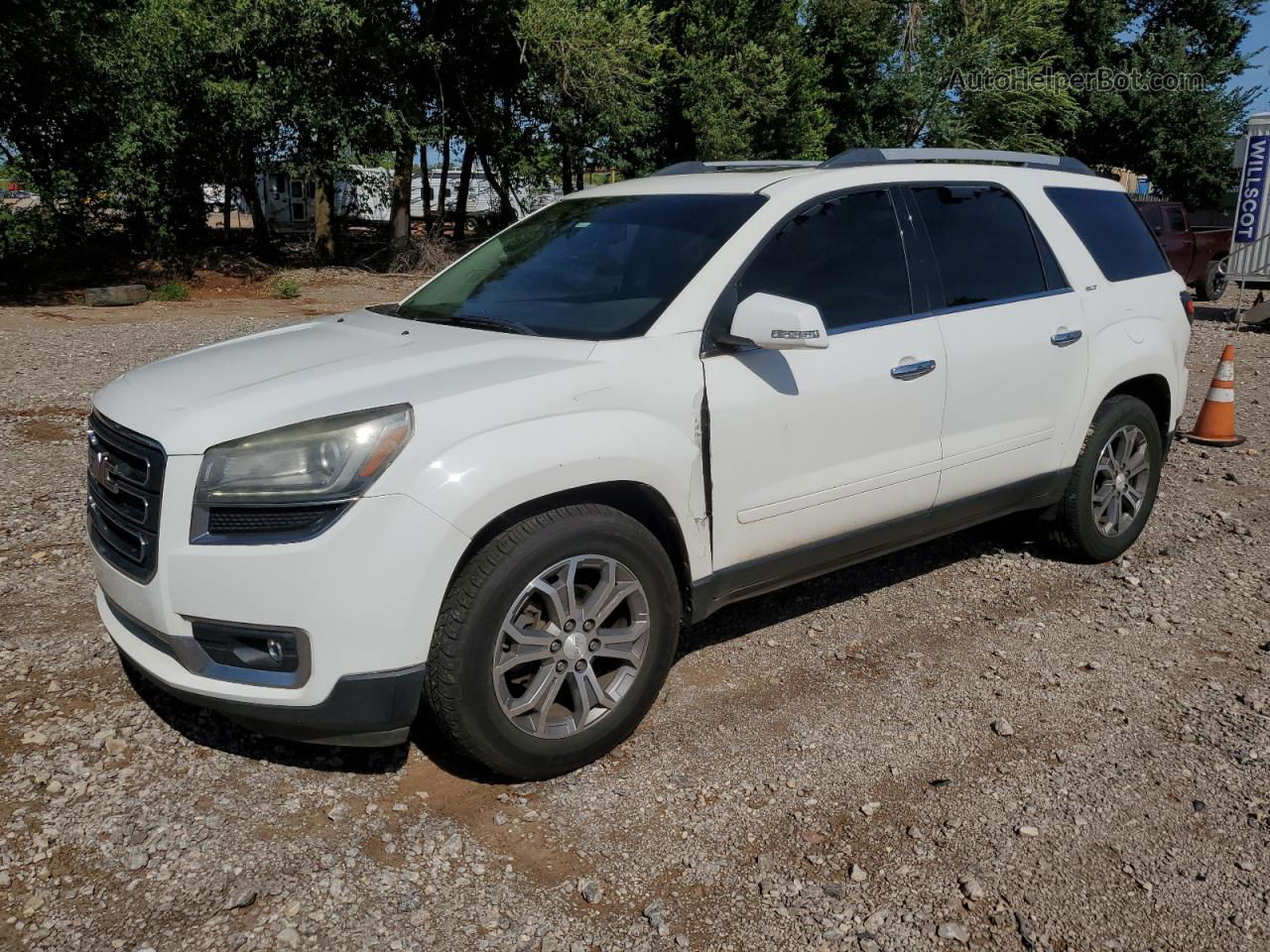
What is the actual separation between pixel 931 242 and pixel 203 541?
9.78 ft

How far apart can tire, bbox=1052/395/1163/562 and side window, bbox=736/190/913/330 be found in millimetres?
1477

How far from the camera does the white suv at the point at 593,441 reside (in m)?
2.93

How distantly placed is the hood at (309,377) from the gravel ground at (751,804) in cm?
113

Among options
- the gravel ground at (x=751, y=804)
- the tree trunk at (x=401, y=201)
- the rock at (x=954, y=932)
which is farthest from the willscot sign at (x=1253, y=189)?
the rock at (x=954, y=932)

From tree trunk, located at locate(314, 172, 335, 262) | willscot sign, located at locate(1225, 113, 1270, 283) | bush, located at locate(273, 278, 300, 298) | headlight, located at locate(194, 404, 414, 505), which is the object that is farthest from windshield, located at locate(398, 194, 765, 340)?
tree trunk, located at locate(314, 172, 335, 262)

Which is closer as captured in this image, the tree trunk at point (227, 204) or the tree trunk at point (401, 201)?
the tree trunk at point (227, 204)

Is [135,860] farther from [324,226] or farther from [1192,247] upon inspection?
[324,226]

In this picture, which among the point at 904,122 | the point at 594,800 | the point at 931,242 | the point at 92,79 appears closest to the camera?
the point at 594,800

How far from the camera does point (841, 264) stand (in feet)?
13.3

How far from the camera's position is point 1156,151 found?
3500 centimetres

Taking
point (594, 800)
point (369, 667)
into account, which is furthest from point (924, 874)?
point (369, 667)

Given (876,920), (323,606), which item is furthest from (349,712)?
(876,920)

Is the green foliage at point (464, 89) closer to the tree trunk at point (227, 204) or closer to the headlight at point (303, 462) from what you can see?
the tree trunk at point (227, 204)

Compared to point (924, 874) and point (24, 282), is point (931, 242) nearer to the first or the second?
point (924, 874)
